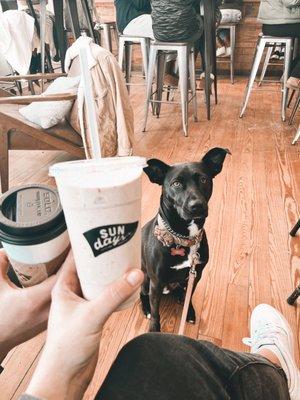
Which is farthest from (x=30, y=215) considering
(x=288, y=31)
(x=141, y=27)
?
(x=288, y=31)

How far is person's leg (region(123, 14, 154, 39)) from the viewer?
3.13 meters

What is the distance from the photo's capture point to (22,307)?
56 cm

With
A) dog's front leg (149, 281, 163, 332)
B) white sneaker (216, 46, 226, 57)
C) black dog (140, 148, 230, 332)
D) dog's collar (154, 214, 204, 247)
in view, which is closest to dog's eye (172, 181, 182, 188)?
black dog (140, 148, 230, 332)

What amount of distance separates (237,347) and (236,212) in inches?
37.7

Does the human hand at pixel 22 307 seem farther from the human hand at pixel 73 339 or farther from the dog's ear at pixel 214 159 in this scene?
the dog's ear at pixel 214 159

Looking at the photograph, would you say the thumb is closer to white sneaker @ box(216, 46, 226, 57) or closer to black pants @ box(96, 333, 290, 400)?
black pants @ box(96, 333, 290, 400)

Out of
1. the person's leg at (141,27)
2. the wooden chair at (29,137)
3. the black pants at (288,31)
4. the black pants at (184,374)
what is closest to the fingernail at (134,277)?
the black pants at (184,374)

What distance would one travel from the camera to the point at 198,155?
2756 millimetres

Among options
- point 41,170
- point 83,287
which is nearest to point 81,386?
point 83,287

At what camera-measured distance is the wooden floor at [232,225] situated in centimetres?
127

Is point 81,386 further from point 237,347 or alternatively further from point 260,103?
point 260,103

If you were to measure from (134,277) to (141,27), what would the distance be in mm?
3268

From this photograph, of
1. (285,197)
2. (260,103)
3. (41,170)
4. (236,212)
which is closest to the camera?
(236,212)

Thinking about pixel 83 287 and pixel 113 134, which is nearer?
pixel 83 287
